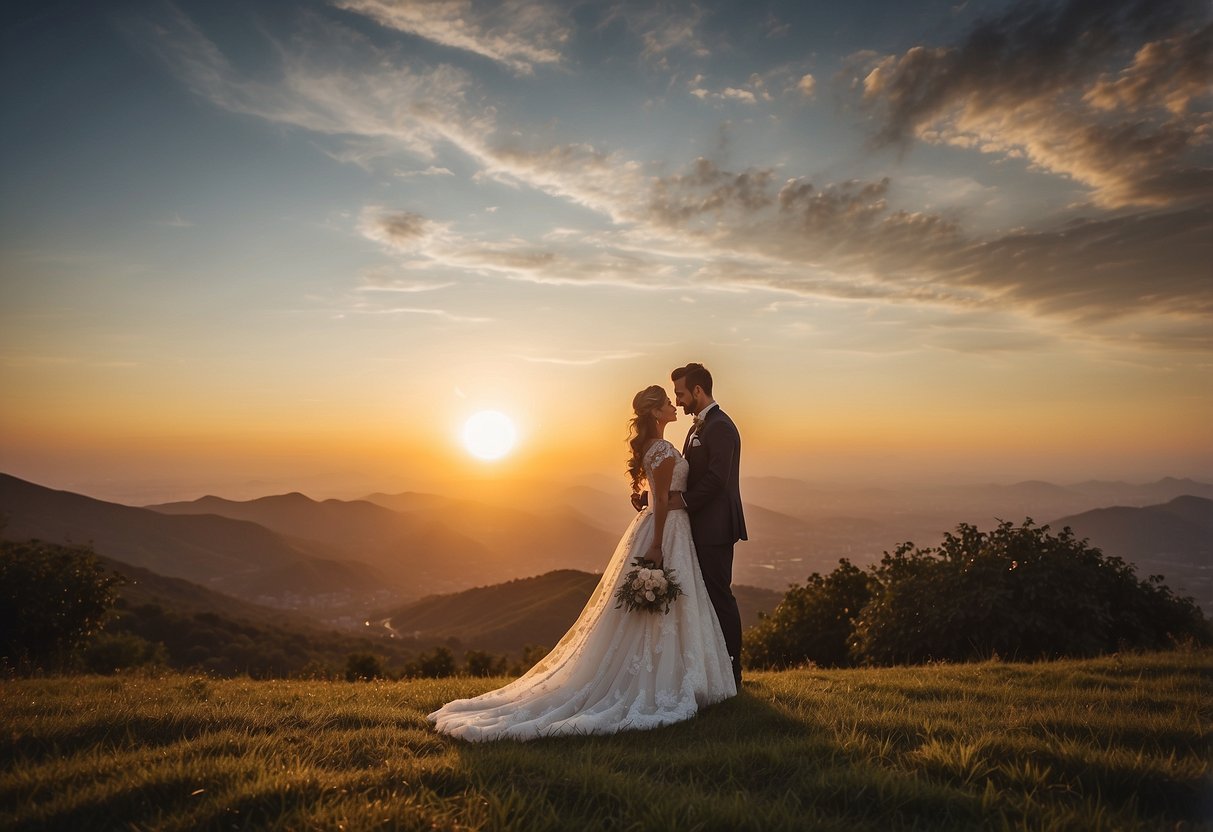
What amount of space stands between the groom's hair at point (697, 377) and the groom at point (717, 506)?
29 centimetres

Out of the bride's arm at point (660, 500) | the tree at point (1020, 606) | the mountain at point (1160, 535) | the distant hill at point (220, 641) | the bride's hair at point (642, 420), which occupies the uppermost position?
the bride's hair at point (642, 420)

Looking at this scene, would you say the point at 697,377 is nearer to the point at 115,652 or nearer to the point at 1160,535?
the point at 115,652

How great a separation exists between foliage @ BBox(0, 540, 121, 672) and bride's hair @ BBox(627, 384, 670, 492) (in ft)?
40.9

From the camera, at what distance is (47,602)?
13.4m

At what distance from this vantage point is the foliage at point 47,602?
43.6 feet

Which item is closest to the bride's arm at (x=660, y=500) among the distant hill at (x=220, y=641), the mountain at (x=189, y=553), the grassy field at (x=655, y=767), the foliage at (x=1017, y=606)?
the grassy field at (x=655, y=767)

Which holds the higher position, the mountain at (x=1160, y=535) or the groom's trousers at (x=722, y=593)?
the groom's trousers at (x=722, y=593)

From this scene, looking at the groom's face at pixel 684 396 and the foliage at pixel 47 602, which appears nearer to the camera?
the groom's face at pixel 684 396

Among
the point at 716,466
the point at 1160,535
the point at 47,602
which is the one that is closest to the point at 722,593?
the point at 716,466

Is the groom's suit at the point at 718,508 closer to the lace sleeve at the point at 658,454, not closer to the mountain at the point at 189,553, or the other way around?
the lace sleeve at the point at 658,454

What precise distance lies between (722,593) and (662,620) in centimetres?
99

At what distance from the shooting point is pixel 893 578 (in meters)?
14.7

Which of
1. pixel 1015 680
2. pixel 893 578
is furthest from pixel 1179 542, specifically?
pixel 1015 680

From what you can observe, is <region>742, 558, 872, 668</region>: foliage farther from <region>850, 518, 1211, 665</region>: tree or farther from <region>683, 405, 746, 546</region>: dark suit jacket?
<region>683, 405, 746, 546</region>: dark suit jacket
